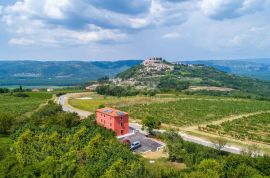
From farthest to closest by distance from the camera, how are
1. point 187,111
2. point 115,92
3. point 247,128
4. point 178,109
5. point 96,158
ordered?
point 115,92 < point 178,109 < point 187,111 < point 247,128 < point 96,158

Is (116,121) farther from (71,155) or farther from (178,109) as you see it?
(178,109)

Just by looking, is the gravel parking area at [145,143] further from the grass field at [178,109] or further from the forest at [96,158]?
the grass field at [178,109]

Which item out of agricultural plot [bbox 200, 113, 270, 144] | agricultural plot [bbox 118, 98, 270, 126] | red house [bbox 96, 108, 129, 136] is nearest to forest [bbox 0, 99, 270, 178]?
red house [bbox 96, 108, 129, 136]

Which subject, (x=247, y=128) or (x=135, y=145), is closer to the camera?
(x=135, y=145)

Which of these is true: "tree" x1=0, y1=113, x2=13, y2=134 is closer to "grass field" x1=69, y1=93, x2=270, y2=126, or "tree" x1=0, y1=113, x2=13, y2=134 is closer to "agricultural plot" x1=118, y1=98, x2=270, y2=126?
"grass field" x1=69, y1=93, x2=270, y2=126

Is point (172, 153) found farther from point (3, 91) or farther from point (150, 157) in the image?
point (3, 91)

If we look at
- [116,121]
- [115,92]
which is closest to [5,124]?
[116,121]
